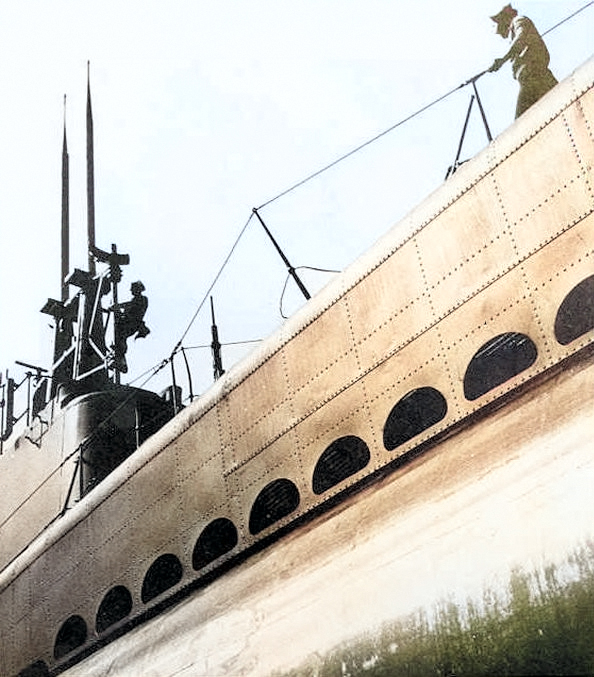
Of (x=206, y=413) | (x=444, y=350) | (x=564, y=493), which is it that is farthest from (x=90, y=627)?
(x=564, y=493)

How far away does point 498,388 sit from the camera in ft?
21.3

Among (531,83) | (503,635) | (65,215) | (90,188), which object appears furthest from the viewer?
(65,215)

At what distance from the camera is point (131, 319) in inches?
618

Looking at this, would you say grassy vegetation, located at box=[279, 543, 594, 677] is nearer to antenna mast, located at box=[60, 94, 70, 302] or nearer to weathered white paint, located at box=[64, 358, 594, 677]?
weathered white paint, located at box=[64, 358, 594, 677]

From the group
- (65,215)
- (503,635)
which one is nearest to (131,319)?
(65,215)

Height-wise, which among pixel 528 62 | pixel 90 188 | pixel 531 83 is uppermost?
pixel 90 188

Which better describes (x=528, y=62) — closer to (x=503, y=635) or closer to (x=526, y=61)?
(x=526, y=61)

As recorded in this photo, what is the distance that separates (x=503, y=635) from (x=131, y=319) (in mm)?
11244

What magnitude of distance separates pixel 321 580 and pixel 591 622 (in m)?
2.56

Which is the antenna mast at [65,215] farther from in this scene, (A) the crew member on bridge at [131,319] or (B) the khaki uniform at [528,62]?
(B) the khaki uniform at [528,62]

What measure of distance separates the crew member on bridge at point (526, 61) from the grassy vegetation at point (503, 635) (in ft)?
14.9

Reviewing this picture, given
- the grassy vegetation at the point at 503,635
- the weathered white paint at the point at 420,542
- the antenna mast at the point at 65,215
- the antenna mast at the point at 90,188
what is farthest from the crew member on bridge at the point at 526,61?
the antenna mast at the point at 65,215

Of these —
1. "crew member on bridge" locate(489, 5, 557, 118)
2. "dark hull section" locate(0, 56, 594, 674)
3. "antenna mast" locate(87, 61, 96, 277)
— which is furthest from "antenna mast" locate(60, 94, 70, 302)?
"crew member on bridge" locate(489, 5, 557, 118)

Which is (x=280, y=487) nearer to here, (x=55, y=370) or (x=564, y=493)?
(x=564, y=493)
